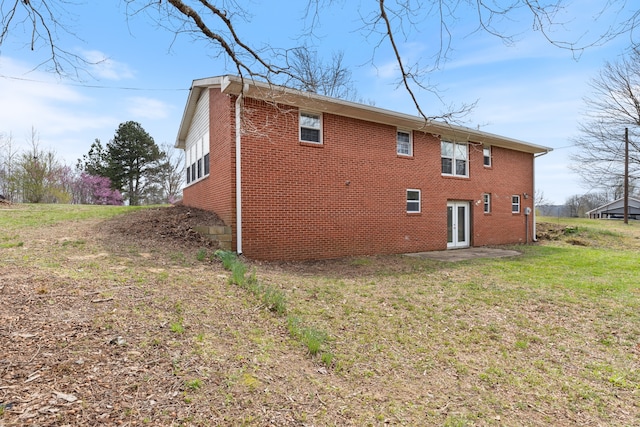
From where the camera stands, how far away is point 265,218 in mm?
9055

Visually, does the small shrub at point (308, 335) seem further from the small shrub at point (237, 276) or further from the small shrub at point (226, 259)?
the small shrub at point (226, 259)

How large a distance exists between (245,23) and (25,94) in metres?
4.56

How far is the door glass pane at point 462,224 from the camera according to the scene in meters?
14.0

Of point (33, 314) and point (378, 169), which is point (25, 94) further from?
point (378, 169)

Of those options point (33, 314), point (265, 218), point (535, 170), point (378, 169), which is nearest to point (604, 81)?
point (535, 170)

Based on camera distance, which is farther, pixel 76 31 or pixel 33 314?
pixel 76 31

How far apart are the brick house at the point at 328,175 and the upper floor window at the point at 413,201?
43 millimetres

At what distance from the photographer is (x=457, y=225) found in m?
13.9

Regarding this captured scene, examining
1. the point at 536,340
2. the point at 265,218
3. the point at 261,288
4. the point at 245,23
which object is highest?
the point at 245,23

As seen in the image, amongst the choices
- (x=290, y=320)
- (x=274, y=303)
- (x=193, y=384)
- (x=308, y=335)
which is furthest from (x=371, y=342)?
(x=193, y=384)

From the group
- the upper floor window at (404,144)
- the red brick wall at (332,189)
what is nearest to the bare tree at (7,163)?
the red brick wall at (332,189)

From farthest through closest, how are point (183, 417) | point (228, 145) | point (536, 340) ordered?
point (228, 145), point (536, 340), point (183, 417)

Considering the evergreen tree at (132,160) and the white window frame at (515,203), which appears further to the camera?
the evergreen tree at (132,160)

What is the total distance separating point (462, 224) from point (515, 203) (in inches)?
168
